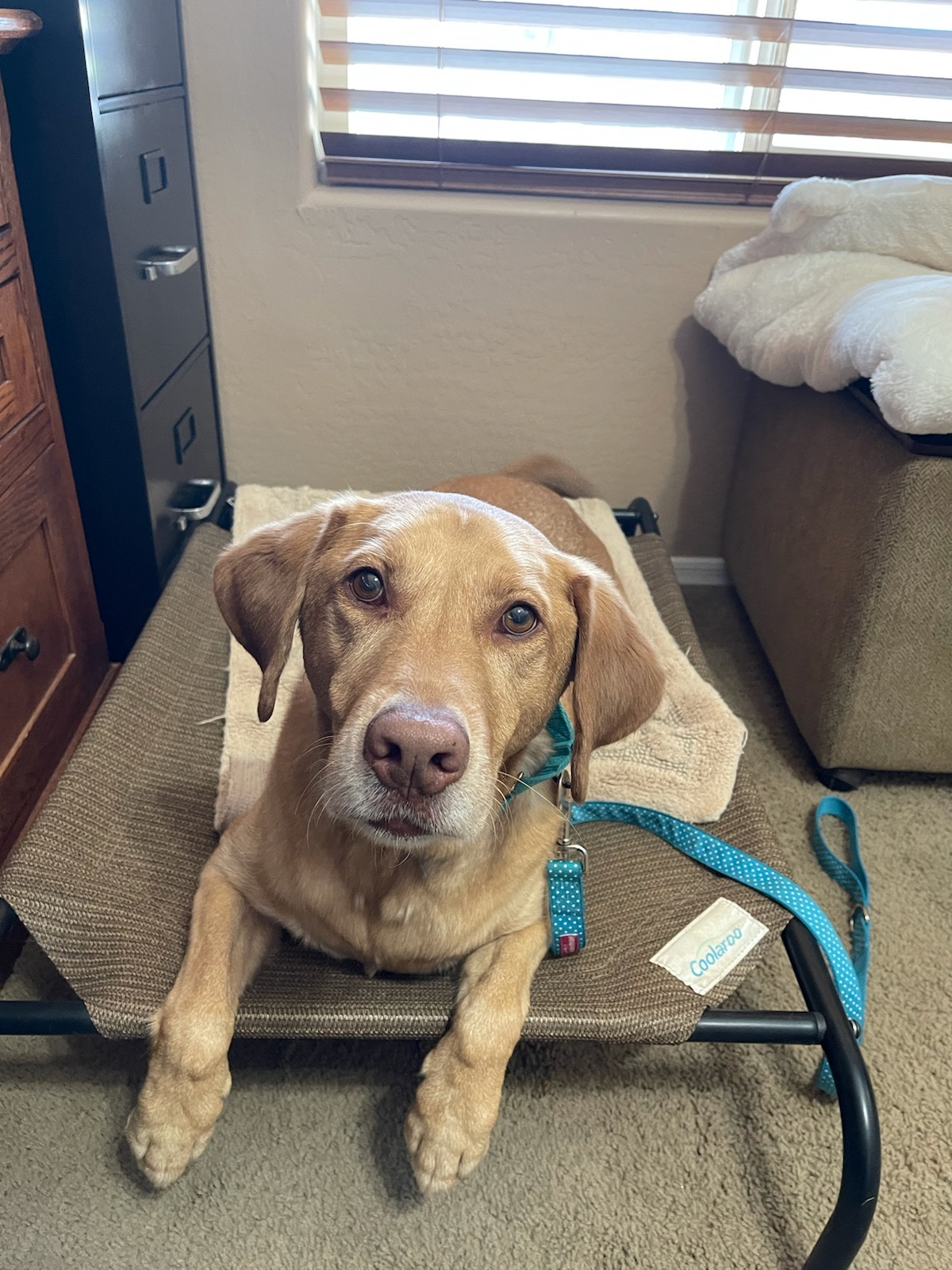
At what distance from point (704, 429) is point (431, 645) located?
185 cm

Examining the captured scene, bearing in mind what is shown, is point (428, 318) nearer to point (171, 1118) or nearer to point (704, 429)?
point (704, 429)

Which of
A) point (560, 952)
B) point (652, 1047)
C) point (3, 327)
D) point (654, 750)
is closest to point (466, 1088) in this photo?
point (560, 952)

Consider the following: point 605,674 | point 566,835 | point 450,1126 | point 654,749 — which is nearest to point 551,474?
point 654,749

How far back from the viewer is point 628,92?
2.29 m

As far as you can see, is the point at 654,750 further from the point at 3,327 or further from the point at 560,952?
the point at 3,327

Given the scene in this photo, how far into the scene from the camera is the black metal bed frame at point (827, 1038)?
43.6 inches

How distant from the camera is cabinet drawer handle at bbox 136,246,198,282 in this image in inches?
71.9

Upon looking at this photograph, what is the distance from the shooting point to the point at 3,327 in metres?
1.50

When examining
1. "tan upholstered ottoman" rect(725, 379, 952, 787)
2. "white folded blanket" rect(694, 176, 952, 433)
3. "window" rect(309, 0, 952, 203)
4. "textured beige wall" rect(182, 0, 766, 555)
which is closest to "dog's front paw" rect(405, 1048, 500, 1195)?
"tan upholstered ottoman" rect(725, 379, 952, 787)

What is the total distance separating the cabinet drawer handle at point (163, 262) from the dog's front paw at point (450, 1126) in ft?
5.18

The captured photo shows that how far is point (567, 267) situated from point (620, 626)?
1.53m

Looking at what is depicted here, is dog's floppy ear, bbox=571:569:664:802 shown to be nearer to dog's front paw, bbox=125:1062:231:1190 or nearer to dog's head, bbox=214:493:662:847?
dog's head, bbox=214:493:662:847

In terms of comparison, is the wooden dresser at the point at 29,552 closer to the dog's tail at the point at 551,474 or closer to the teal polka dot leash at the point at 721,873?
the teal polka dot leash at the point at 721,873

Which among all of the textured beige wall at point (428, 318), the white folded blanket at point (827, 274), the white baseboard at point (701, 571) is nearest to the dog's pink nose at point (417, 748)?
the white folded blanket at point (827, 274)
